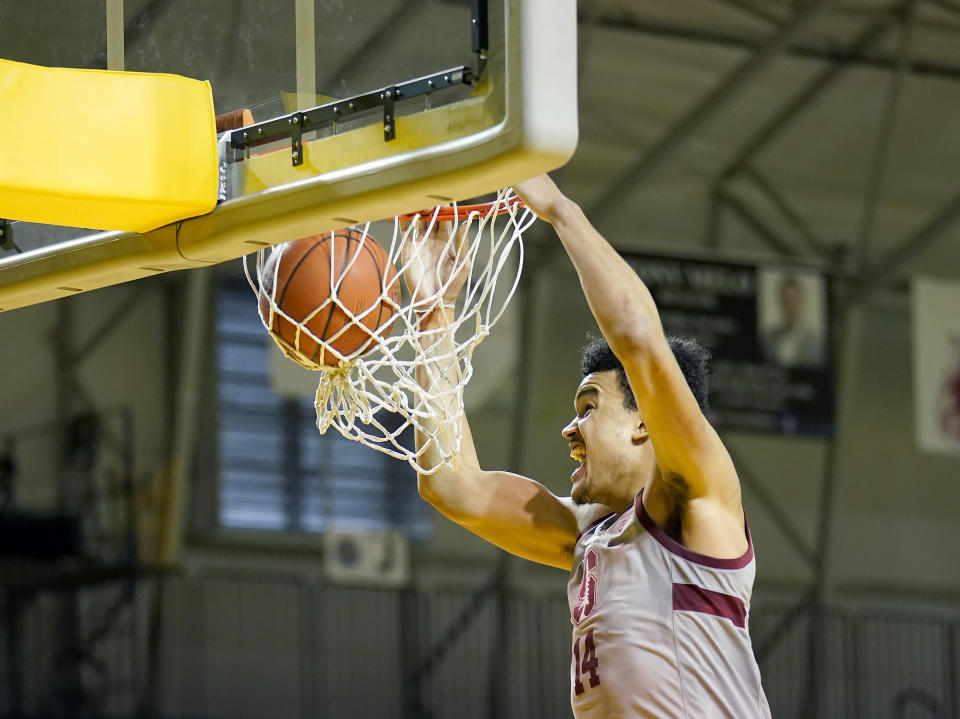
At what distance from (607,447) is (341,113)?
1.10m

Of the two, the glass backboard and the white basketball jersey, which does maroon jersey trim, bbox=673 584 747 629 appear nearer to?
the white basketball jersey

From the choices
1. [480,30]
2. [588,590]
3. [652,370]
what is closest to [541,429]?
[588,590]

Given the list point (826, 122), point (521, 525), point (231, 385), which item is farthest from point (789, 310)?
point (521, 525)

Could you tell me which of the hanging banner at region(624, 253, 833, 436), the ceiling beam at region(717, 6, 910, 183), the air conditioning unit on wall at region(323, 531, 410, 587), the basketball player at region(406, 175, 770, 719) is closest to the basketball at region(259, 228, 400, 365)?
the basketball player at region(406, 175, 770, 719)

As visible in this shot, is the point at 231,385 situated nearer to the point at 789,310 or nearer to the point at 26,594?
the point at 26,594

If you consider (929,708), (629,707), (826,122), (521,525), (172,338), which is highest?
(826,122)

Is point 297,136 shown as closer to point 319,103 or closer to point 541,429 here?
point 319,103

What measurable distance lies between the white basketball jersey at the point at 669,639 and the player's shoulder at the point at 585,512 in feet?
1.20

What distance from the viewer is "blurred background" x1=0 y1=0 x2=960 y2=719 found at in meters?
10.7

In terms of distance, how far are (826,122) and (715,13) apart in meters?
1.51

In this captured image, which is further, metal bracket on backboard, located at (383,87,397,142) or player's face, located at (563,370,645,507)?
player's face, located at (563,370,645,507)

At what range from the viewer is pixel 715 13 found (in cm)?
1111

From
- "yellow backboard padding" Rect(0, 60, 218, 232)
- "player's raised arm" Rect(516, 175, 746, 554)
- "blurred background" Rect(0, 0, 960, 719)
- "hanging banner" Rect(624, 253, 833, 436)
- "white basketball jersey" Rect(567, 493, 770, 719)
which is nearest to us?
"yellow backboard padding" Rect(0, 60, 218, 232)

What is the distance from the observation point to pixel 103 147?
9.63 ft
